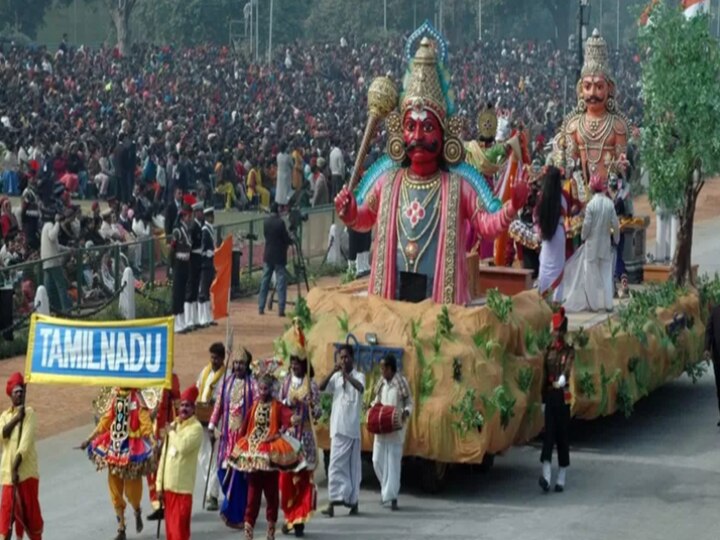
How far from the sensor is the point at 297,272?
29.4 m

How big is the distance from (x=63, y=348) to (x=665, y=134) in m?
9.67

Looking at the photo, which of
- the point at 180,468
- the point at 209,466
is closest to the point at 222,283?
the point at 209,466

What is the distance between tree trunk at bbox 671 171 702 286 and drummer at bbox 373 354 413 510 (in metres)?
6.64

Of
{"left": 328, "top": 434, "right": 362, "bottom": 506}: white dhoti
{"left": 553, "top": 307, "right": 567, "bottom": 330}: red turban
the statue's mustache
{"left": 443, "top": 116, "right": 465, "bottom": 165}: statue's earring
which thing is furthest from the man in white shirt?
{"left": 443, "top": 116, "right": 465, "bottom": 165}: statue's earring

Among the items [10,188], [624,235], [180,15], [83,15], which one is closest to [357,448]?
[624,235]

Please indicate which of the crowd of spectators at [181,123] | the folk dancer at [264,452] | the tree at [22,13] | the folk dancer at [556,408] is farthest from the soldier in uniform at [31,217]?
the tree at [22,13]

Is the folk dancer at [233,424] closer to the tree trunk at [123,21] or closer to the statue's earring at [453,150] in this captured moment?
the statue's earring at [453,150]

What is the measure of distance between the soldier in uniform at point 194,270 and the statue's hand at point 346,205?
24.7 feet

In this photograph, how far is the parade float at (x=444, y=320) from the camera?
1716 cm

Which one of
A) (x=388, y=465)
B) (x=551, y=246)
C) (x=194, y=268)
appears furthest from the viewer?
(x=194, y=268)

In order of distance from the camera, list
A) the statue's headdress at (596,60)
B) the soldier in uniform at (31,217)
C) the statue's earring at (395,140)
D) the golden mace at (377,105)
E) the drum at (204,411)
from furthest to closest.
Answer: the soldier in uniform at (31,217) < the statue's headdress at (596,60) < the golden mace at (377,105) < the statue's earring at (395,140) < the drum at (204,411)

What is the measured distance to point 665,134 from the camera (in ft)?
76.1

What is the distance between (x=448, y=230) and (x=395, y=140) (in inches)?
40.1

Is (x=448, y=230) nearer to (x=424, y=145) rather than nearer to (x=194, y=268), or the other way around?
(x=424, y=145)
